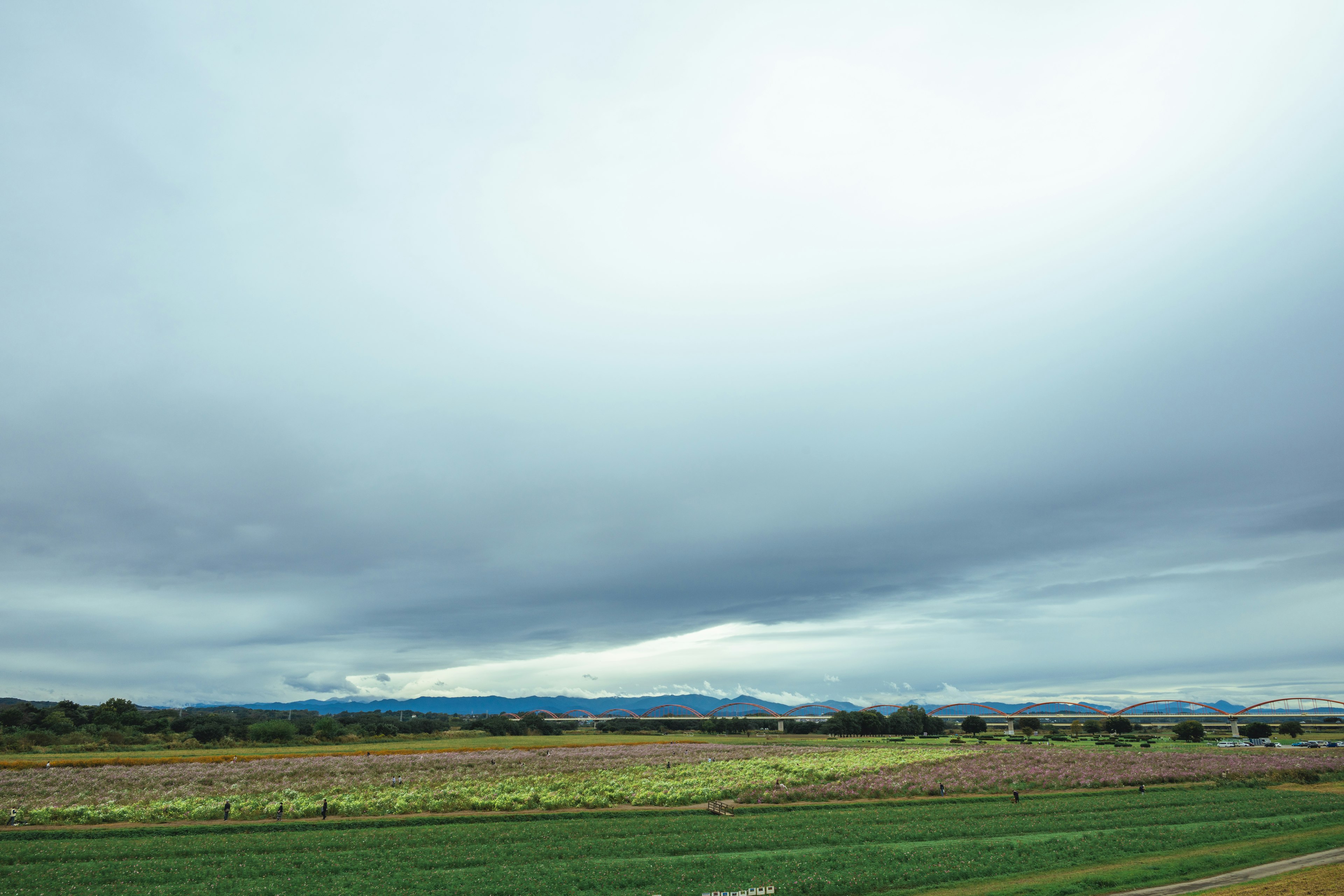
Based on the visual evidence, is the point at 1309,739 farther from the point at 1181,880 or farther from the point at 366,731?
the point at 366,731

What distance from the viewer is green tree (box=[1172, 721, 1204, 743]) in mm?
141375

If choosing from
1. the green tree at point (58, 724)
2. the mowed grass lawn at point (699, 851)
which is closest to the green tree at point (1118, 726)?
the mowed grass lawn at point (699, 851)

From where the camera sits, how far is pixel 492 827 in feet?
133

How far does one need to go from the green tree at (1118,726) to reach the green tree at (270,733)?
185322mm

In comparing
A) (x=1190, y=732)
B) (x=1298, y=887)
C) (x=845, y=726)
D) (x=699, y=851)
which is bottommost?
(x=845, y=726)

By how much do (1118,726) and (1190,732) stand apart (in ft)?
105

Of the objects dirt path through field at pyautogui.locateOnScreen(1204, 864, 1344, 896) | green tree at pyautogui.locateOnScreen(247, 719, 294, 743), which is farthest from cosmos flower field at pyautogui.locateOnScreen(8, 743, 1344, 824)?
green tree at pyautogui.locateOnScreen(247, 719, 294, 743)

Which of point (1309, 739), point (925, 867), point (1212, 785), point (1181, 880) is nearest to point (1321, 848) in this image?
point (1181, 880)

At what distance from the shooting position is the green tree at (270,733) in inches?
5020

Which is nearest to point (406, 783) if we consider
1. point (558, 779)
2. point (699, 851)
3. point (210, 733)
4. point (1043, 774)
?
point (558, 779)

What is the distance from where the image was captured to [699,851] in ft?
110

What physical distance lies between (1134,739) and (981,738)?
97.1 ft

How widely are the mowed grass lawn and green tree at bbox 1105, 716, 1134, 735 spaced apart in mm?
149254

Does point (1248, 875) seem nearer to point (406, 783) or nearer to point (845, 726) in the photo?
point (406, 783)
